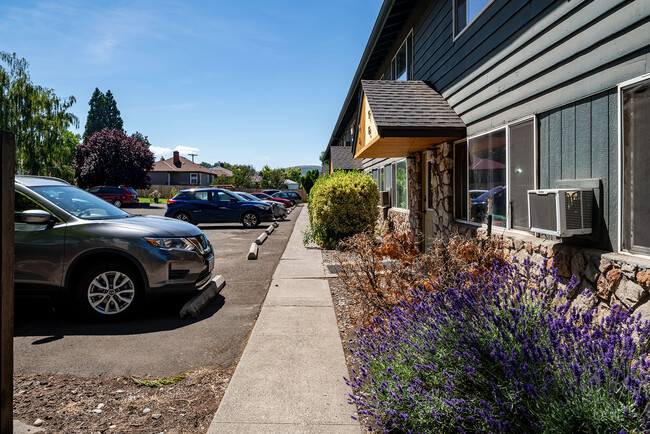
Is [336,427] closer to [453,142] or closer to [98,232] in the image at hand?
[98,232]

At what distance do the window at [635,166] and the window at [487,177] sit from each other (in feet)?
7.73

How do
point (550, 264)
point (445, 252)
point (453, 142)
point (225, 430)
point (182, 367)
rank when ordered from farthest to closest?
1. point (453, 142)
2. point (445, 252)
3. point (550, 264)
4. point (182, 367)
5. point (225, 430)

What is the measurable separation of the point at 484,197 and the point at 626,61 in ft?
10.5

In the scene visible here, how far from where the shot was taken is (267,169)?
6906cm

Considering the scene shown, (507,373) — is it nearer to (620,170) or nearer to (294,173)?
(620,170)

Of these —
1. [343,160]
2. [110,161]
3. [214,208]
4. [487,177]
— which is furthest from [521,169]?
[110,161]

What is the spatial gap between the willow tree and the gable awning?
88.2 ft

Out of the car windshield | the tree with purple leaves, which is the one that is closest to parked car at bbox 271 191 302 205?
the tree with purple leaves

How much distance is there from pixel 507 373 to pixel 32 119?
1324 inches

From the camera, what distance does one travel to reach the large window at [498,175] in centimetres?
563

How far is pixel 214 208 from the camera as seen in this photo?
61.9 feet

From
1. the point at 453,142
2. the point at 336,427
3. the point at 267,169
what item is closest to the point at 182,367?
the point at 336,427

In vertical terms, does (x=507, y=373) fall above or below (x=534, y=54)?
below

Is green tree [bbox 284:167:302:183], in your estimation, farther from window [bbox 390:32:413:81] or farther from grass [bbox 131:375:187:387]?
grass [bbox 131:375:187:387]
